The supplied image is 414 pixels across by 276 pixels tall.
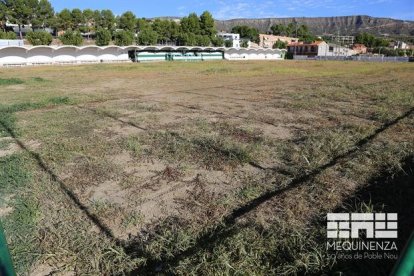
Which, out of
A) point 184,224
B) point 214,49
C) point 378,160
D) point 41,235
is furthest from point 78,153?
point 214,49

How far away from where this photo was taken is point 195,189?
221 inches

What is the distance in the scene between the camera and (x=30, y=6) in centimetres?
8688

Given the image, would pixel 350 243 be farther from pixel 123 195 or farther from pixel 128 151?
pixel 128 151

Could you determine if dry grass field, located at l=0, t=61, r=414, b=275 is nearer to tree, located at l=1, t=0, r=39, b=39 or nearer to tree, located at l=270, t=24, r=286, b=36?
tree, located at l=1, t=0, r=39, b=39

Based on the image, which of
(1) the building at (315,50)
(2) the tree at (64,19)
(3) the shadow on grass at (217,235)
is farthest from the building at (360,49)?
(3) the shadow on grass at (217,235)

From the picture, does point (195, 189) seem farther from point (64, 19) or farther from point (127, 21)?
point (64, 19)

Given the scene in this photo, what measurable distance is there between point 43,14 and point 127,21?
22.0m

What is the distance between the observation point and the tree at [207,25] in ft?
311

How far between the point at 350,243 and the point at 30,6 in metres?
102

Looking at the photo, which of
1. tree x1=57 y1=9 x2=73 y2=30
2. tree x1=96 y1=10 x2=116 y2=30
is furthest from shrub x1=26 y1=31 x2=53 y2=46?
tree x1=96 y1=10 x2=116 y2=30

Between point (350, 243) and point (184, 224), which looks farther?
point (184, 224)

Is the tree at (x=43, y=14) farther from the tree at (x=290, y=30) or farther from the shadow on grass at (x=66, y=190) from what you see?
the tree at (x=290, y=30)

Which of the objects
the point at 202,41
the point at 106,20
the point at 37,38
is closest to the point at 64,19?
the point at 106,20

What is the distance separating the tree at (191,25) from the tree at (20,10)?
39468 mm
